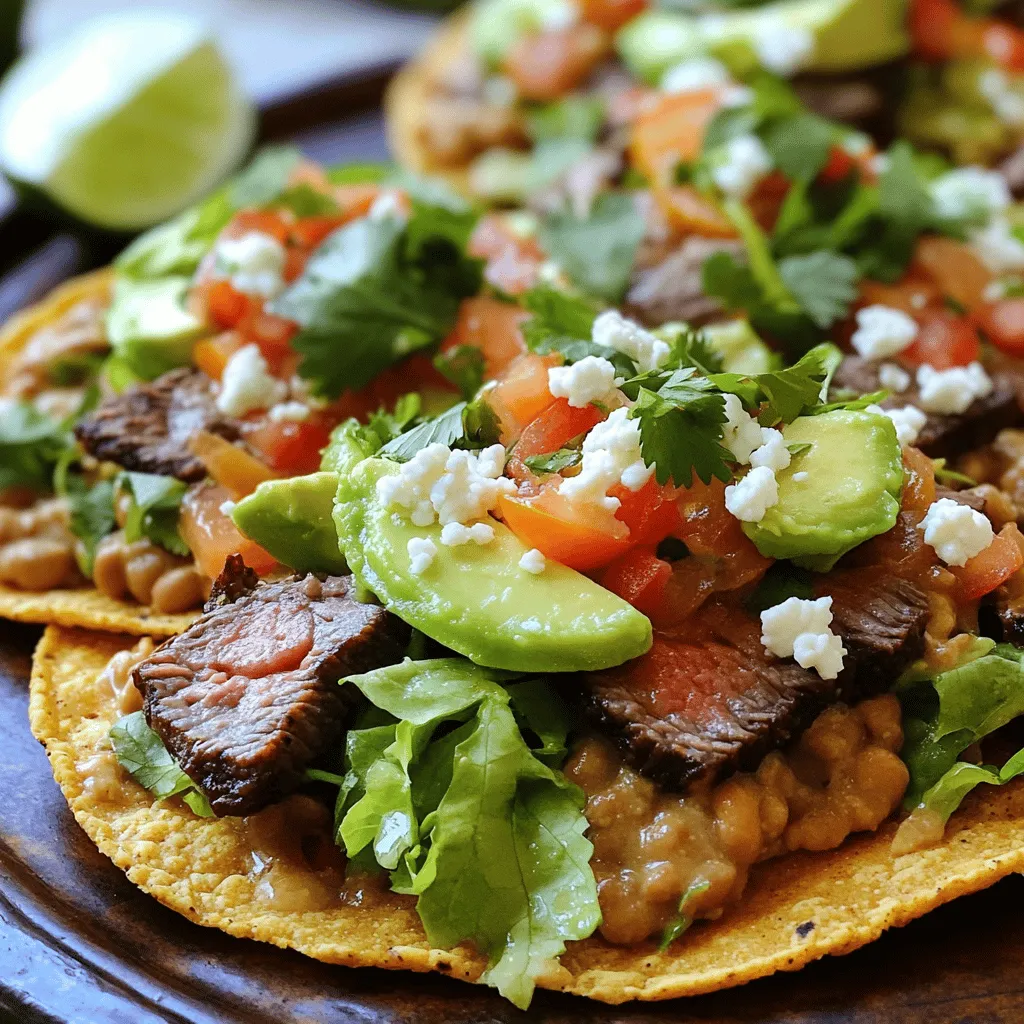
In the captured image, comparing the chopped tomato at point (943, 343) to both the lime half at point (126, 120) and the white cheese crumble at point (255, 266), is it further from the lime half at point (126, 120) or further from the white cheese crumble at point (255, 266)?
the lime half at point (126, 120)

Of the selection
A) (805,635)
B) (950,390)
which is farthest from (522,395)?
(950,390)

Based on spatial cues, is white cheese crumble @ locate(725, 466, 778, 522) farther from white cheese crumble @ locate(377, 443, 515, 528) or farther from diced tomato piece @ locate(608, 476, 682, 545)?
white cheese crumble @ locate(377, 443, 515, 528)

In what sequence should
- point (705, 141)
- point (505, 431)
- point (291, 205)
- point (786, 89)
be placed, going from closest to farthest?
point (505, 431), point (291, 205), point (705, 141), point (786, 89)

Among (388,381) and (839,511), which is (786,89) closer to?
(388,381)

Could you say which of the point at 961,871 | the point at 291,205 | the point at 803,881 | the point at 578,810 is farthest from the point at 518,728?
the point at 291,205

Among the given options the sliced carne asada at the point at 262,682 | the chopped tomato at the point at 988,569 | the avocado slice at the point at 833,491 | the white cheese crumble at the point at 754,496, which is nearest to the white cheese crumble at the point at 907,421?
the avocado slice at the point at 833,491

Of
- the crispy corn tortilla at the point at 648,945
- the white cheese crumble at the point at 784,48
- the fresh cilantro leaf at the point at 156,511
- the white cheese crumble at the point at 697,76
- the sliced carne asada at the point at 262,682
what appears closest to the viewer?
the crispy corn tortilla at the point at 648,945
